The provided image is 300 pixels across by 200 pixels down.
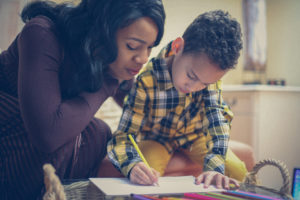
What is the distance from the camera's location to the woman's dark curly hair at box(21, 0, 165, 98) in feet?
2.62

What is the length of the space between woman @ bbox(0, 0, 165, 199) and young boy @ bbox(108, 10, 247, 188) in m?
0.11

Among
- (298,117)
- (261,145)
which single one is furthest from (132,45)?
(298,117)

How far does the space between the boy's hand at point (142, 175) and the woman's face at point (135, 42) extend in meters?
0.26

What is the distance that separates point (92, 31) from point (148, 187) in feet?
1.40

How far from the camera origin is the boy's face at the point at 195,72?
0.85 meters

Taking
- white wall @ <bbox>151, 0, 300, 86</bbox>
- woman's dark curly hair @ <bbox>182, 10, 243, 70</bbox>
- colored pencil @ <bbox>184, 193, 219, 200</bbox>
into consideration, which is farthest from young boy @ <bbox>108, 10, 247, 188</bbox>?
white wall @ <bbox>151, 0, 300, 86</bbox>

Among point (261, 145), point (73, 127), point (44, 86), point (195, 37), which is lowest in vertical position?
point (261, 145)

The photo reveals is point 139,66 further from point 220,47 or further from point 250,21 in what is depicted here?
point 250,21

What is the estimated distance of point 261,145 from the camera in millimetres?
1822

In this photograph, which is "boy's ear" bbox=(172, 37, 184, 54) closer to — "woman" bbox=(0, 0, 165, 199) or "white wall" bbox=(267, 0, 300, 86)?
"woman" bbox=(0, 0, 165, 199)

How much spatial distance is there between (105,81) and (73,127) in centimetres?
17

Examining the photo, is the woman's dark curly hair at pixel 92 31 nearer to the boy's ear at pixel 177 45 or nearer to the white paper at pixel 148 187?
the boy's ear at pixel 177 45

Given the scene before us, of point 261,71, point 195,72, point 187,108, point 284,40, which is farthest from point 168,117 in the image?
point 284,40

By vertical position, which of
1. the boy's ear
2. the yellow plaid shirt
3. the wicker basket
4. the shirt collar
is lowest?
the wicker basket
